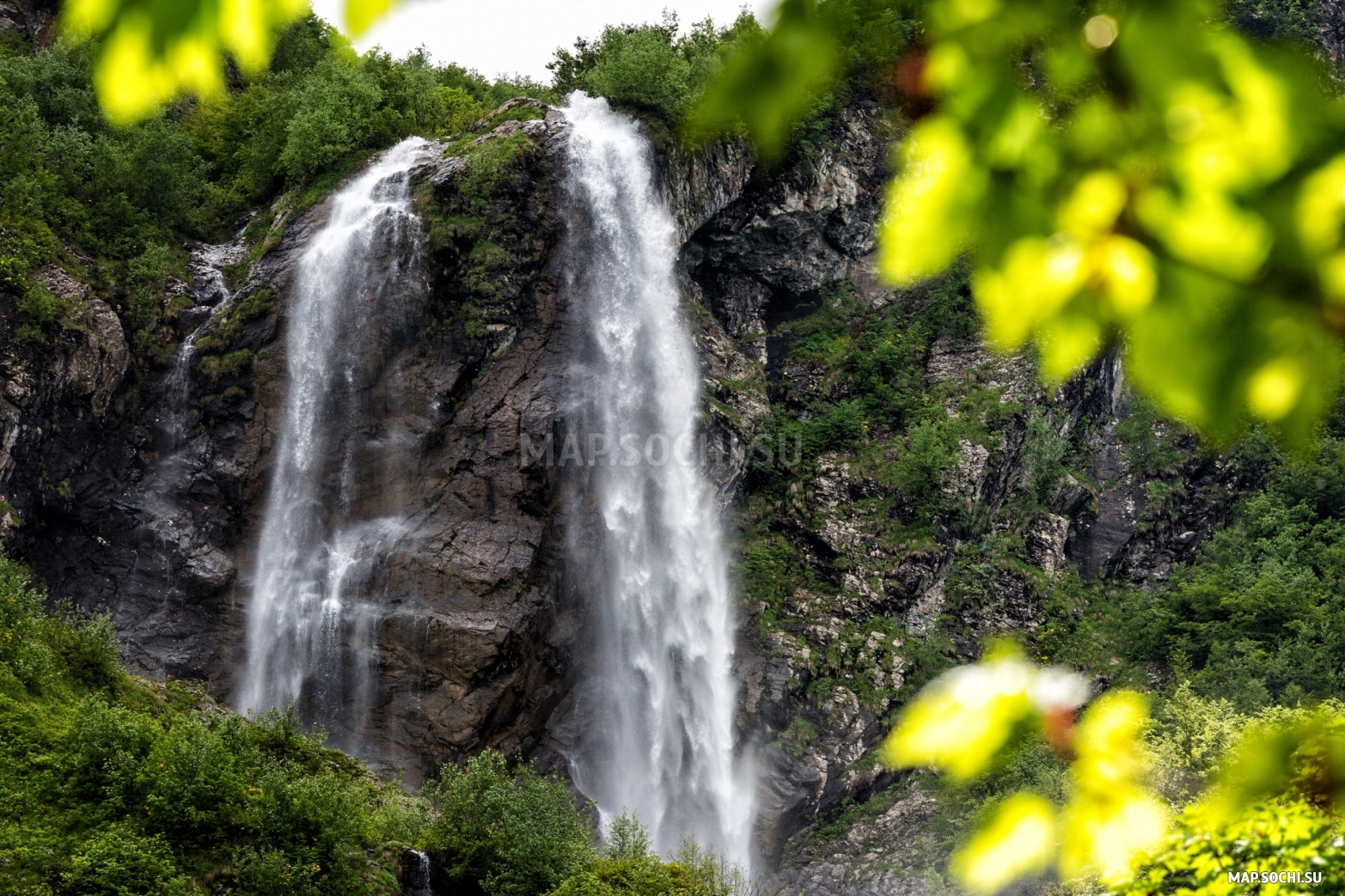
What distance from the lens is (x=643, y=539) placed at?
2548 cm

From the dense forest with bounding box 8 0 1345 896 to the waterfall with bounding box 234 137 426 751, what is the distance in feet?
6.63

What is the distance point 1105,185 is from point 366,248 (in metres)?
26.6

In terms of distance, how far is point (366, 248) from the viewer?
2584 centimetres

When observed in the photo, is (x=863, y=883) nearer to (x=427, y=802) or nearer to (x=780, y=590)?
(x=780, y=590)

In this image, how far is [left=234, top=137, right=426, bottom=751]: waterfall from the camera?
72.1 feet

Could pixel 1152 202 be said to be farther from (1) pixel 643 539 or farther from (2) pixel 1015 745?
(1) pixel 643 539

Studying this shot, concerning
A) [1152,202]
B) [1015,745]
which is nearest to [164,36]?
[1152,202]

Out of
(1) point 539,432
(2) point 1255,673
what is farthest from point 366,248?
(2) point 1255,673

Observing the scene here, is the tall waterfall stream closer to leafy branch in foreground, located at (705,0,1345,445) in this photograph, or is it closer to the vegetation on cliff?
the vegetation on cliff

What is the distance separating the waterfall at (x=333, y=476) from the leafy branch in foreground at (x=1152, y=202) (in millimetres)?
22271

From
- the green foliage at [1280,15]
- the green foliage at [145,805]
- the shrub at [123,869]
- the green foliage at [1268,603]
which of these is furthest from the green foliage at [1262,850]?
the green foliage at [1280,15]

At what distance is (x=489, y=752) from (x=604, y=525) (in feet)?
25.9

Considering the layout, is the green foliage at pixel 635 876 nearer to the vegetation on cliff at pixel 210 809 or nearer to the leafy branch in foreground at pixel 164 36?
the vegetation on cliff at pixel 210 809

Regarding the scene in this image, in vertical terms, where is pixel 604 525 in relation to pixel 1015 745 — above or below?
above
